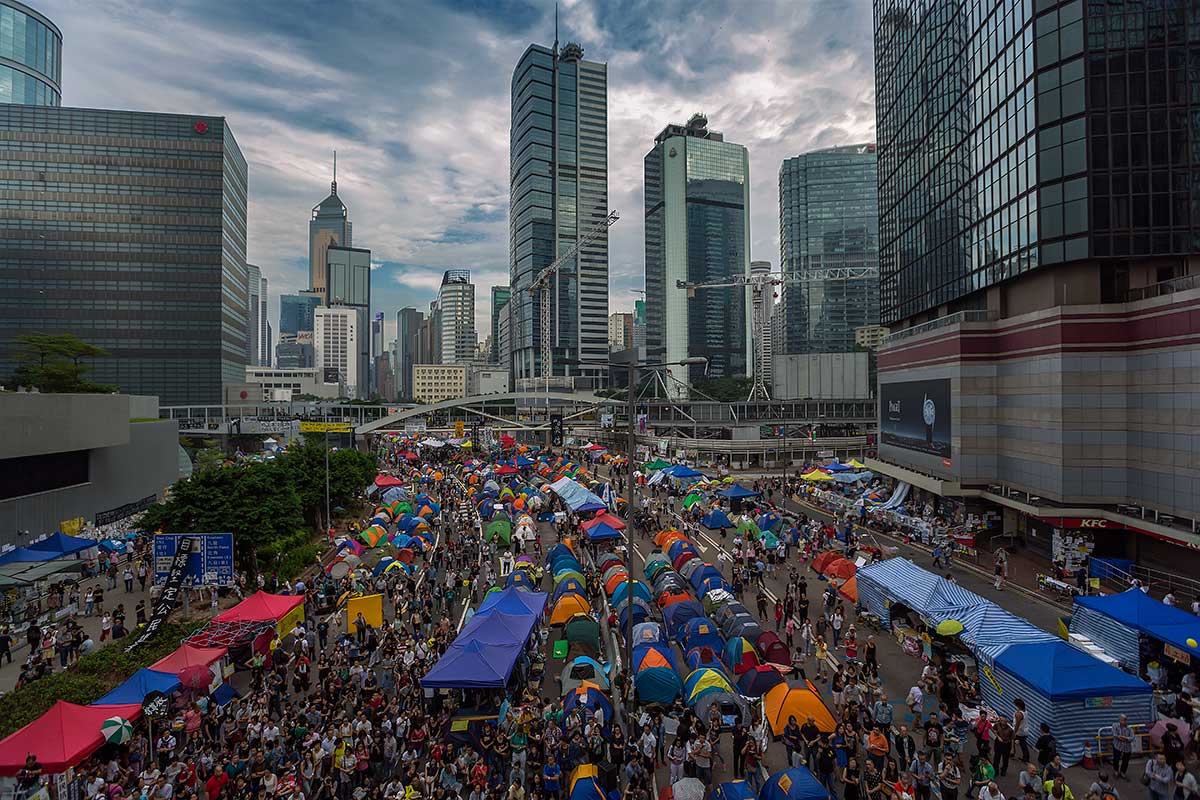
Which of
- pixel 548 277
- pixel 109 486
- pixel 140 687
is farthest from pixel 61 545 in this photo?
pixel 548 277

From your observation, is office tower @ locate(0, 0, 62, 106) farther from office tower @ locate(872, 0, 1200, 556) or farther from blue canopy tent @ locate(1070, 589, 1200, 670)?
blue canopy tent @ locate(1070, 589, 1200, 670)

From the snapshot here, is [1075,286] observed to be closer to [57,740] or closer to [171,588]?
[57,740]

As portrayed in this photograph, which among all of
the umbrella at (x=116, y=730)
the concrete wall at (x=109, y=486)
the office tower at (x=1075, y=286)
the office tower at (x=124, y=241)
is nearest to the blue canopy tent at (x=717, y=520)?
the office tower at (x=1075, y=286)

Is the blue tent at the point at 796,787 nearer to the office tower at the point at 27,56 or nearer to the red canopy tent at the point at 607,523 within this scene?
the red canopy tent at the point at 607,523

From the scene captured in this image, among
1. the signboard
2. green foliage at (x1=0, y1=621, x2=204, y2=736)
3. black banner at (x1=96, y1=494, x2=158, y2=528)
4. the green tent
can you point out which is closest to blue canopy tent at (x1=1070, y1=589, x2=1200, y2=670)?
the green tent

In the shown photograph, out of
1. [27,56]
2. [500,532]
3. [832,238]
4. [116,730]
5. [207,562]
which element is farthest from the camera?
[832,238]

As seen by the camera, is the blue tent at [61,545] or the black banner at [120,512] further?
the black banner at [120,512]
